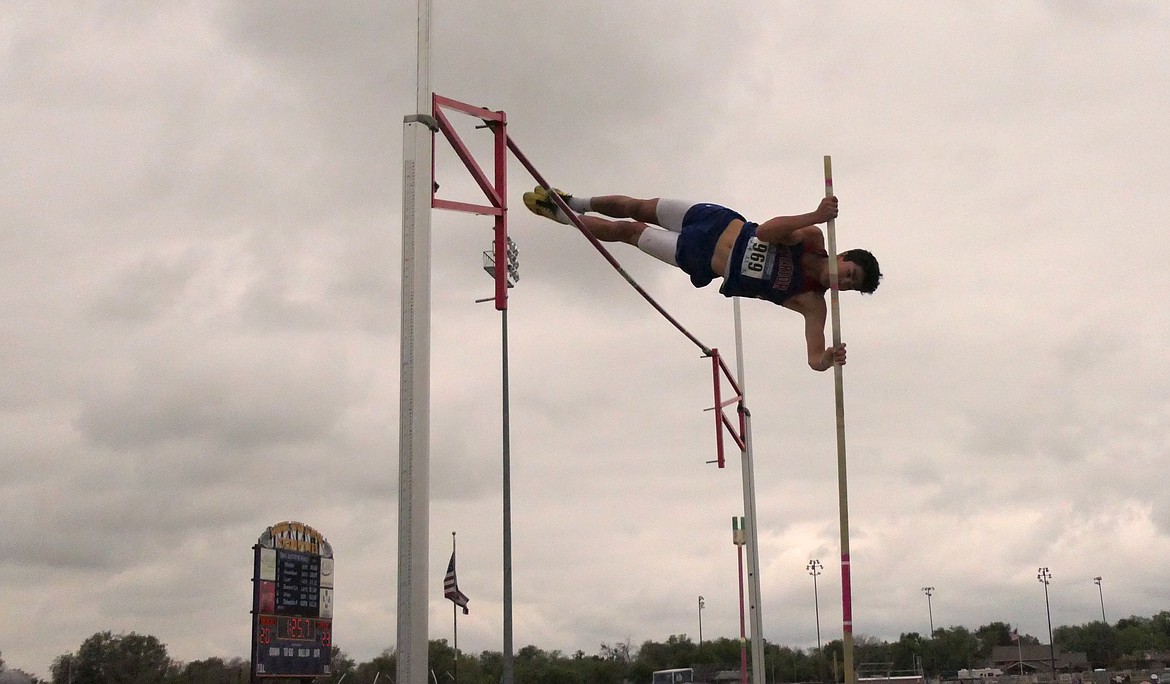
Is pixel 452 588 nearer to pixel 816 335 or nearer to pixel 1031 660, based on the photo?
pixel 816 335

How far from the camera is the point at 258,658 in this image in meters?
14.8

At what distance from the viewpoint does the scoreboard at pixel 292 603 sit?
49.0ft

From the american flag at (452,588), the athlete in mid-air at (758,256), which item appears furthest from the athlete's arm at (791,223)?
the american flag at (452,588)

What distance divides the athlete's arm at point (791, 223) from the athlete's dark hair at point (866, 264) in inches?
12.3

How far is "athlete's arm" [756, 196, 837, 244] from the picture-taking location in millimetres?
6051

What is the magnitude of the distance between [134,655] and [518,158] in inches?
1495

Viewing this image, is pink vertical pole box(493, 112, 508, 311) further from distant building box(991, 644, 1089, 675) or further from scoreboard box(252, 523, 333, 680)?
distant building box(991, 644, 1089, 675)

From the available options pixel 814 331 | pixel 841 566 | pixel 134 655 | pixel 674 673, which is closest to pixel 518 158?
pixel 814 331

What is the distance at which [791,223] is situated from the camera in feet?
20.5

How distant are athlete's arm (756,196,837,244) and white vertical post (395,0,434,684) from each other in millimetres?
1928

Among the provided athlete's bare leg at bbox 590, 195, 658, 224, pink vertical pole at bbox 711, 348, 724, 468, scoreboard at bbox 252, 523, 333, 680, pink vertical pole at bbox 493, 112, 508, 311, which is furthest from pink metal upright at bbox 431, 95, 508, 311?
scoreboard at bbox 252, 523, 333, 680

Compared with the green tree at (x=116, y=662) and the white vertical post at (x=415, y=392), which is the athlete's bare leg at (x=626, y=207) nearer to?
the white vertical post at (x=415, y=392)

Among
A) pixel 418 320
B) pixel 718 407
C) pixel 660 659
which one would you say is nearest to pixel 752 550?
pixel 718 407

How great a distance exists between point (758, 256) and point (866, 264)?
1.96ft
